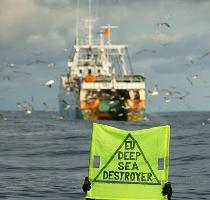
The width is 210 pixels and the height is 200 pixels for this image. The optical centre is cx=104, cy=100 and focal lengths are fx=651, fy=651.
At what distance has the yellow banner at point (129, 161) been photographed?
41.1 feet

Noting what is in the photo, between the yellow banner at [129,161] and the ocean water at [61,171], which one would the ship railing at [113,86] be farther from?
the yellow banner at [129,161]

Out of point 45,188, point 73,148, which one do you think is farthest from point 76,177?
point 73,148

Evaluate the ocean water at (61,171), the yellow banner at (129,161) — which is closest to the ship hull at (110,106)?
the ocean water at (61,171)

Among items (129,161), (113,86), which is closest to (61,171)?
(129,161)

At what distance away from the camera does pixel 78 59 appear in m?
113

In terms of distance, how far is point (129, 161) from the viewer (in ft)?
41.4

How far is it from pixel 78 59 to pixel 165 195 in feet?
330

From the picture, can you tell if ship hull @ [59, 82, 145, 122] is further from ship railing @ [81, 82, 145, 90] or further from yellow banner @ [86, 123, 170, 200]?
yellow banner @ [86, 123, 170, 200]

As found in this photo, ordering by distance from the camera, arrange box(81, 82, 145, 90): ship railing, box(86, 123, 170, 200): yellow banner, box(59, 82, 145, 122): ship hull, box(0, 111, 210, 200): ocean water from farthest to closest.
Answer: box(59, 82, 145, 122): ship hull < box(81, 82, 145, 90): ship railing < box(0, 111, 210, 200): ocean water < box(86, 123, 170, 200): yellow banner

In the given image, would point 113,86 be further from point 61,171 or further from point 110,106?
point 61,171

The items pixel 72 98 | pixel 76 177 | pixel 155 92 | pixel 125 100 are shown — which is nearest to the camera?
pixel 76 177

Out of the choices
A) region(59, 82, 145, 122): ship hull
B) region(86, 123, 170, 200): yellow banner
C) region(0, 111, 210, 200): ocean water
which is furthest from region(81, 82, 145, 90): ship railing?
region(86, 123, 170, 200): yellow banner

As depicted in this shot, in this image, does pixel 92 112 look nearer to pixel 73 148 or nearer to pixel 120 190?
pixel 73 148

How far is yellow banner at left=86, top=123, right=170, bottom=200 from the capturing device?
41.1 ft
